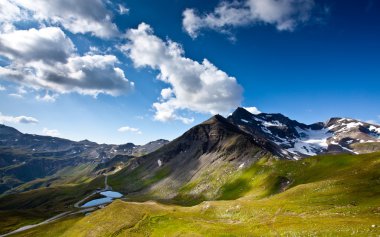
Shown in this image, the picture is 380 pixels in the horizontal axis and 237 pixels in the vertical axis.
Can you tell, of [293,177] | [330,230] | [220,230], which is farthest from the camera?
[293,177]

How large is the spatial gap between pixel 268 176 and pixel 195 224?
9673cm

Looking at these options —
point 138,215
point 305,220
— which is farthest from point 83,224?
point 305,220

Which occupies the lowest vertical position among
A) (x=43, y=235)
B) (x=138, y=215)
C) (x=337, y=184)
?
(x=43, y=235)

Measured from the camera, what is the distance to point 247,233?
166 feet

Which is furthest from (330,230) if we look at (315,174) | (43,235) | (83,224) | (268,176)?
(268,176)

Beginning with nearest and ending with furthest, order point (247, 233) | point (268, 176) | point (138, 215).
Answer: point (247, 233) → point (138, 215) → point (268, 176)

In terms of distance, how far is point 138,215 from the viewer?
7912 centimetres

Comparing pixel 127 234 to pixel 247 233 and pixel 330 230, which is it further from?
pixel 330 230

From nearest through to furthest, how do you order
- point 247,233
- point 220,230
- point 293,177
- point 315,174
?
point 247,233 < point 220,230 < point 315,174 < point 293,177

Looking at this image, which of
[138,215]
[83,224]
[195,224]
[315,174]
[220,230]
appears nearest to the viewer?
[220,230]

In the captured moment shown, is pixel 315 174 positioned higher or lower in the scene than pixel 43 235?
higher

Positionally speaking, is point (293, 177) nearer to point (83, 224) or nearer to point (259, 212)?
point (259, 212)

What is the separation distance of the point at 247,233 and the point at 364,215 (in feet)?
67.5

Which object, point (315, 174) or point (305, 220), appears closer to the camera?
point (305, 220)
